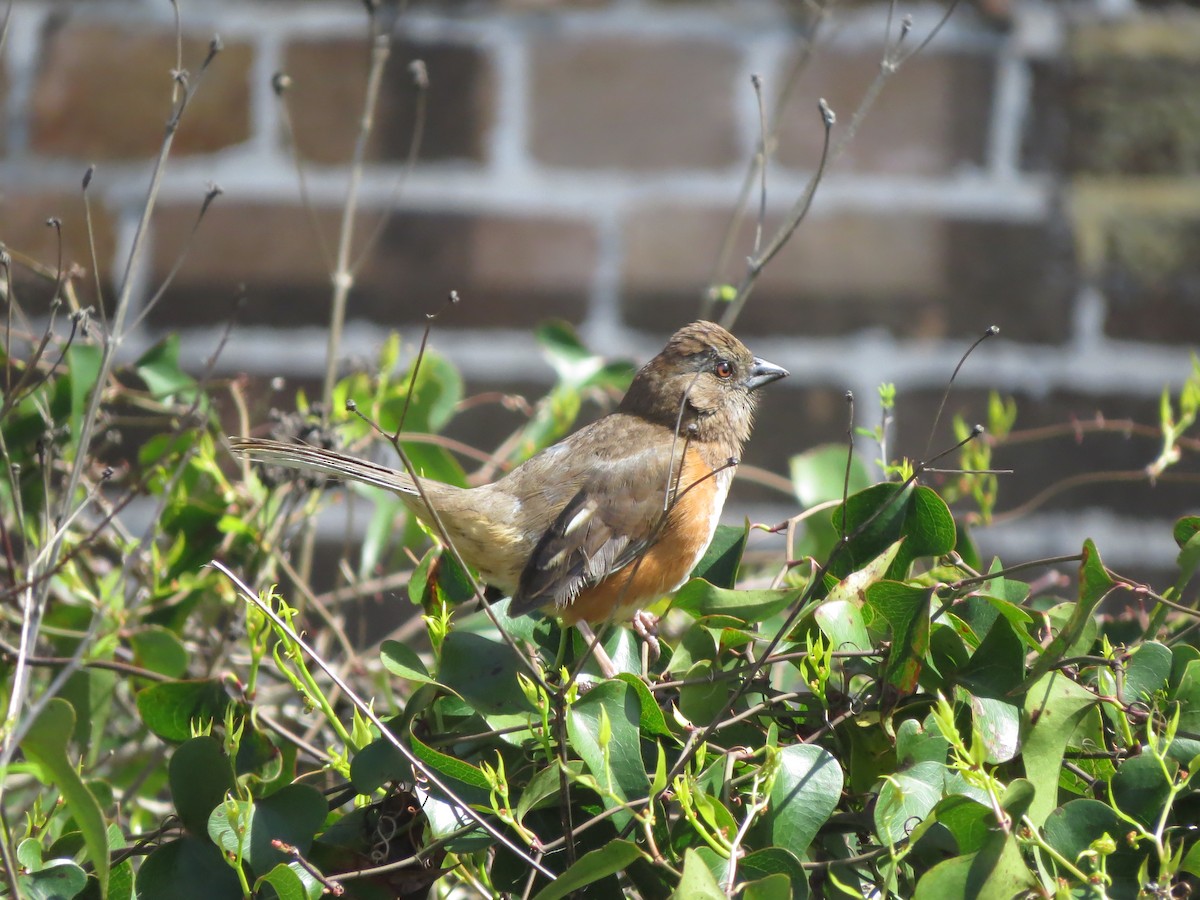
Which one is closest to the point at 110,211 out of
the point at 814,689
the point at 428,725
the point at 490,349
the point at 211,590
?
the point at 490,349

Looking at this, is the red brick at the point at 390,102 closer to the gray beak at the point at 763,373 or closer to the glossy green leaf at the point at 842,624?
the gray beak at the point at 763,373

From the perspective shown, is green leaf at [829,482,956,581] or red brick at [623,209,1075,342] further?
red brick at [623,209,1075,342]

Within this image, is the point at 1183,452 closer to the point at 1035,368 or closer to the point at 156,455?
the point at 1035,368

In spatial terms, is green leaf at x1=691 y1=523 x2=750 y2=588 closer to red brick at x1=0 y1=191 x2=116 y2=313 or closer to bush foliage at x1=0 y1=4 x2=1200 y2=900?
bush foliage at x1=0 y1=4 x2=1200 y2=900

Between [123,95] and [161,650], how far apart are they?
1662 mm

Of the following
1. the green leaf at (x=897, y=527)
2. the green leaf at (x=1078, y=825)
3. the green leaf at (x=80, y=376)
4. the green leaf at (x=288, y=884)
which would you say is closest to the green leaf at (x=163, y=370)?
the green leaf at (x=80, y=376)

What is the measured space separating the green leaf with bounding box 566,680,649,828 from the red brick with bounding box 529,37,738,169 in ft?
6.18

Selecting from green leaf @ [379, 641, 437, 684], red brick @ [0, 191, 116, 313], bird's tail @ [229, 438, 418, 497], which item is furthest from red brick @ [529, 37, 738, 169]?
green leaf @ [379, 641, 437, 684]

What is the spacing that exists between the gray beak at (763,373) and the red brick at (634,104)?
51 centimetres

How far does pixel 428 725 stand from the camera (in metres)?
1.41

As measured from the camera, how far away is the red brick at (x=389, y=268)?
287 centimetres

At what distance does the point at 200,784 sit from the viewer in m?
1.34

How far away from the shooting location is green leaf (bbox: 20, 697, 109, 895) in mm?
1085

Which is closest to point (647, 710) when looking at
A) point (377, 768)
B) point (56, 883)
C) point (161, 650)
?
point (377, 768)
